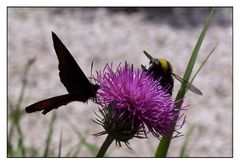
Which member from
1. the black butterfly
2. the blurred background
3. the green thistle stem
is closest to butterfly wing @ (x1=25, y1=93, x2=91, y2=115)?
the black butterfly

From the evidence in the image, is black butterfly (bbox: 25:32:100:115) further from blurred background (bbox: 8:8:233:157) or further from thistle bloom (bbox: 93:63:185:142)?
blurred background (bbox: 8:8:233:157)

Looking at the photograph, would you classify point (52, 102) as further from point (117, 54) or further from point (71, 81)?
point (117, 54)

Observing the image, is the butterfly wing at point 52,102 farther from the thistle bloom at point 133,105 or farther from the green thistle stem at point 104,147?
the green thistle stem at point 104,147

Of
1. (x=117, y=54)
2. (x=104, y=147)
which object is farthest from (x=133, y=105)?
(x=117, y=54)

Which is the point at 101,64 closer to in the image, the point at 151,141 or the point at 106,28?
the point at 106,28

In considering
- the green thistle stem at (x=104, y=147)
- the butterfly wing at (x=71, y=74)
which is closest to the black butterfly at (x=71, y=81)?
the butterfly wing at (x=71, y=74)
